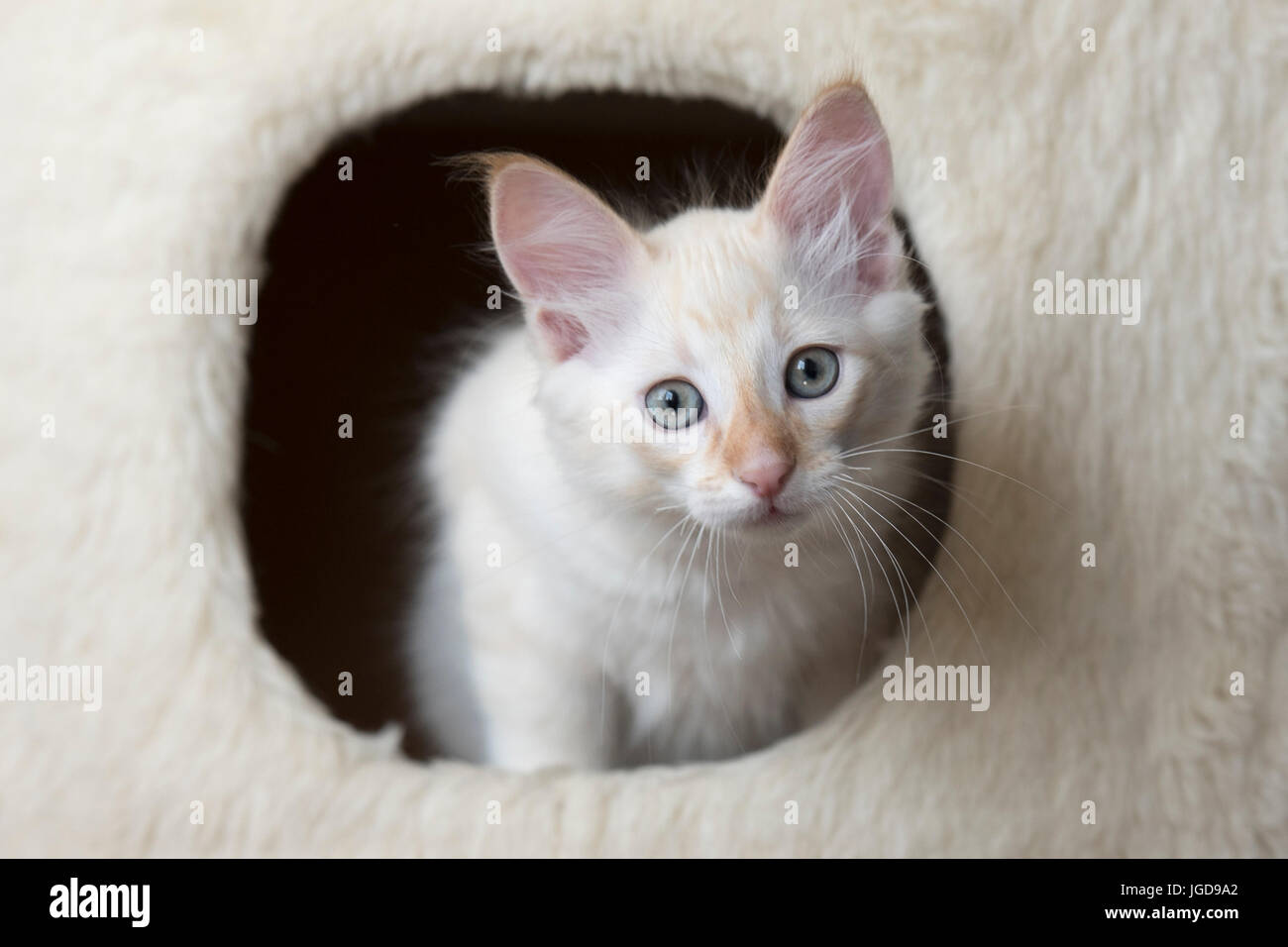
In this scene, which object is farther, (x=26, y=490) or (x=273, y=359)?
(x=273, y=359)

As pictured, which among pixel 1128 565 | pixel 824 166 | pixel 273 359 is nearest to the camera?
pixel 824 166

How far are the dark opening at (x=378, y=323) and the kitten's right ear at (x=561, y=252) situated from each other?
0.21 m

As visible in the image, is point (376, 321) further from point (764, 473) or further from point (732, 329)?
point (764, 473)

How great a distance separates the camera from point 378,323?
70.6 inches

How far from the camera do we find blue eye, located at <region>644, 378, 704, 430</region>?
1111mm

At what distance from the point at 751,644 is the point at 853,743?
0.17m

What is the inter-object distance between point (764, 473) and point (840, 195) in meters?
0.36

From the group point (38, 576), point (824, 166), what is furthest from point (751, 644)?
point (38, 576)

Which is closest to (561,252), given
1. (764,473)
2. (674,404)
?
(674,404)

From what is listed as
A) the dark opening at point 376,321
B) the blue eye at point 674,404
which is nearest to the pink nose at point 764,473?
the blue eye at point 674,404

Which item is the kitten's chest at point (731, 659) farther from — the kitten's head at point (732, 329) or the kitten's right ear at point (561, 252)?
the kitten's right ear at point (561, 252)

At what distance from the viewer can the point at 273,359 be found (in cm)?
157

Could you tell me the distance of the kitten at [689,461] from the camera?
110cm

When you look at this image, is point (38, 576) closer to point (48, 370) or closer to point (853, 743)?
point (48, 370)
